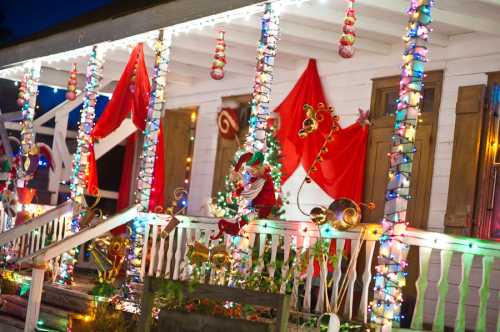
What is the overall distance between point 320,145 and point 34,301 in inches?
205

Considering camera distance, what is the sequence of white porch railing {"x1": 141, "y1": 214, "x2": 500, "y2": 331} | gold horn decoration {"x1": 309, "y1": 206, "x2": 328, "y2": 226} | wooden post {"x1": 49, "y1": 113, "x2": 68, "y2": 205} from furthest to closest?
wooden post {"x1": 49, "y1": 113, "x2": 68, "y2": 205} < gold horn decoration {"x1": 309, "y1": 206, "x2": 328, "y2": 226} < white porch railing {"x1": 141, "y1": 214, "x2": 500, "y2": 331}

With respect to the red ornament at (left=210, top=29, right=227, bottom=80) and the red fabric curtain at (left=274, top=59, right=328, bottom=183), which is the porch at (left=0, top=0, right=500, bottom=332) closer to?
the red fabric curtain at (left=274, top=59, right=328, bottom=183)

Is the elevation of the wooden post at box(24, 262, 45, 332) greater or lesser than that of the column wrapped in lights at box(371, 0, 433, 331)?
lesser

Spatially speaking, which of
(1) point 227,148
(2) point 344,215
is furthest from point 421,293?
(1) point 227,148

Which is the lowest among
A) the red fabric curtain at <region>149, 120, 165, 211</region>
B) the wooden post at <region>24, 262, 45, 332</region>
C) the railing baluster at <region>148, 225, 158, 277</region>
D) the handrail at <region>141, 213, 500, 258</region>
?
the wooden post at <region>24, 262, 45, 332</region>

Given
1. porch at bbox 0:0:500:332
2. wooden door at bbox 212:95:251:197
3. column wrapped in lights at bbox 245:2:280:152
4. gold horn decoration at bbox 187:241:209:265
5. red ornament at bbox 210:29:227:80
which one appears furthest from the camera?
wooden door at bbox 212:95:251:197

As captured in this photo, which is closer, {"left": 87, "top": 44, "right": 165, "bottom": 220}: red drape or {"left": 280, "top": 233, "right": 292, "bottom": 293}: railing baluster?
{"left": 280, "top": 233, "right": 292, "bottom": 293}: railing baluster

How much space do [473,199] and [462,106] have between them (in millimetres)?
1303

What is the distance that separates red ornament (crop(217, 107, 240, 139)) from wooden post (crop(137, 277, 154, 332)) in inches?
330

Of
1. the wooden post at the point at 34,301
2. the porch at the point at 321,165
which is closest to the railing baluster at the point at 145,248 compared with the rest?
the porch at the point at 321,165

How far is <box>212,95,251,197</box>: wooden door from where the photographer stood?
16.7 metres

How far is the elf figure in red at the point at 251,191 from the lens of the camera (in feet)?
34.0

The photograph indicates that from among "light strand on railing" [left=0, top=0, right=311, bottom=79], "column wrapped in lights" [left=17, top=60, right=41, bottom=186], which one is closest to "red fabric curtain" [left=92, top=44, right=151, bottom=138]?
"light strand on railing" [left=0, top=0, right=311, bottom=79]

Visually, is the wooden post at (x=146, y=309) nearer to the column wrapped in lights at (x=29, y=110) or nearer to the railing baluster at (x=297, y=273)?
the railing baluster at (x=297, y=273)
